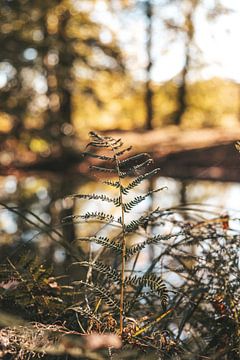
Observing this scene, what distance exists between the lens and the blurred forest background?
732 centimetres

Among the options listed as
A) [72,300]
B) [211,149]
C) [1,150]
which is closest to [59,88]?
[1,150]

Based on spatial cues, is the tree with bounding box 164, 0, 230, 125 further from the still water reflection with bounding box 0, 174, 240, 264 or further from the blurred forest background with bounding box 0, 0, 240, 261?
the still water reflection with bounding box 0, 174, 240, 264

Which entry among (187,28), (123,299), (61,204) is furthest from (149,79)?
(123,299)

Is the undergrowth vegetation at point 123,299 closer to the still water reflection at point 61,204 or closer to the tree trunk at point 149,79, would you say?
the still water reflection at point 61,204

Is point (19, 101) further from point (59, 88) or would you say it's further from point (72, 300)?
point (72, 300)

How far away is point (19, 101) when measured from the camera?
7.70 m

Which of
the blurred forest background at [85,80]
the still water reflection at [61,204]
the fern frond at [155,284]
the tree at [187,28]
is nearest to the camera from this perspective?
the fern frond at [155,284]

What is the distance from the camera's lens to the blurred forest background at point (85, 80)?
7320 millimetres

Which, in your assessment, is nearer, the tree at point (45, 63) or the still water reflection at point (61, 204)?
the still water reflection at point (61, 204)

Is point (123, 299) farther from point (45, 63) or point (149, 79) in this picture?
point (149, 79)

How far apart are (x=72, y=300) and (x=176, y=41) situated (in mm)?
12555

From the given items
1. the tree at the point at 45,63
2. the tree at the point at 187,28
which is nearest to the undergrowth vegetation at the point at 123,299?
the tree at the point at 45,63

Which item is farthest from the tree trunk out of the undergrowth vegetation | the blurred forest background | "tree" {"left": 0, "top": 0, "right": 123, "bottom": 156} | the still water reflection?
the undergrowth vegetation

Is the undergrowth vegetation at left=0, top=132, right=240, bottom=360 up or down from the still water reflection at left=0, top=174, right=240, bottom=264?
up
